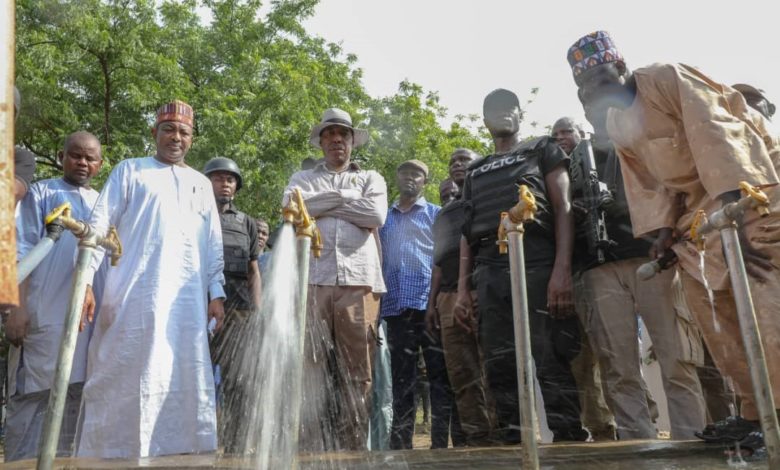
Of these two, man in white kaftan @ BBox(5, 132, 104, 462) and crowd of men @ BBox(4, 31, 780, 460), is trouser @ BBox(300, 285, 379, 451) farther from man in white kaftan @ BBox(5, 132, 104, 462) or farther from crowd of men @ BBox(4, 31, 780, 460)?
man in white kaftan @ BBox(5, 132, 104, 462)

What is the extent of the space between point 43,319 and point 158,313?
3.41 ft

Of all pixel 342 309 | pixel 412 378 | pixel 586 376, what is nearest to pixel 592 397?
pixel 586 376

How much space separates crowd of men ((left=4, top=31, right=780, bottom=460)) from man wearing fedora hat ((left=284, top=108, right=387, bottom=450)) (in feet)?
0.05

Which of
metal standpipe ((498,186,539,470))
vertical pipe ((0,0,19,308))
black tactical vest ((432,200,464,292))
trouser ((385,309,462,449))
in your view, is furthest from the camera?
trouser ((385,309,462,449))

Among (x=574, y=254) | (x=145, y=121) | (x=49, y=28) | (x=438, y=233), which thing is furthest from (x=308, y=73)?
(x=574, y=254)

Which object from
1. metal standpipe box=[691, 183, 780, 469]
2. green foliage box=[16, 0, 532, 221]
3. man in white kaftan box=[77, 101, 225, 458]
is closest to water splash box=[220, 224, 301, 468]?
man in white kaftan box=[77, 101, 225, 458]

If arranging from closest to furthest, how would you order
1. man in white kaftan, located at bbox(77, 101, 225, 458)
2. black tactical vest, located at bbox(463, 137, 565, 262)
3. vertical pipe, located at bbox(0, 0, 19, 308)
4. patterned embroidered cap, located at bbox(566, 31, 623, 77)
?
vertical pipe, located at bbox(0, 0, 19, 308) < patterned embroidered cap, located at bbox(566, 31, 623, 77) < man in white kaftan, located at bbox(77, 101, 225, 458) < black tactical vest, located at bbox(463, 137, 565, 262)

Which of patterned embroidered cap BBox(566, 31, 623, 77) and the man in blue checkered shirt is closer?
patterned embroidered cap BBox(566, 31, 623, 77)

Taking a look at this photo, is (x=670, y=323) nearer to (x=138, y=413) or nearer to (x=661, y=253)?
(x=661, y=253)

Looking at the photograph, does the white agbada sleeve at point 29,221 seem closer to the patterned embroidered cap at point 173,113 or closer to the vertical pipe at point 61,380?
the patterned embroidered cap at point 173,113

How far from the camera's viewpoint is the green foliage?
48.5 ft

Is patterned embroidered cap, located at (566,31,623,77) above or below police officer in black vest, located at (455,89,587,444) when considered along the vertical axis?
above

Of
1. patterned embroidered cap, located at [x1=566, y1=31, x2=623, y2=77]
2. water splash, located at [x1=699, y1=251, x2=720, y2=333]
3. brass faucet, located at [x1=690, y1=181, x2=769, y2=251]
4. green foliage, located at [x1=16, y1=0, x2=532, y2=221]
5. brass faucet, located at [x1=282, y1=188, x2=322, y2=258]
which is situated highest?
green foliage, located at [x1=16, y1=0, x2=532, y2=221]

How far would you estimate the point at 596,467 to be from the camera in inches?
133
